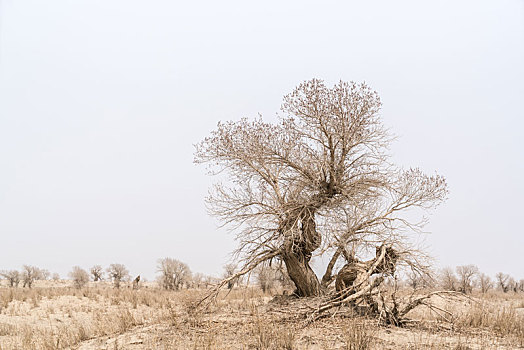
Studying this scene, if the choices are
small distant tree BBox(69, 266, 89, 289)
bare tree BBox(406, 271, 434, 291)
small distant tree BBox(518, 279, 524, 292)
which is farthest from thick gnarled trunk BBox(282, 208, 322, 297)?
small distant tree BBox(518, 279, 524, 292)

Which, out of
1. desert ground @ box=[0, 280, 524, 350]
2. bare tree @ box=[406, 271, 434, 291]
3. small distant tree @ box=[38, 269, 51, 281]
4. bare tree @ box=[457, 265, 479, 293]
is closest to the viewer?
desert ground @ box=[0, 280, 524, 350]

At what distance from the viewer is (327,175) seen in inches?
492

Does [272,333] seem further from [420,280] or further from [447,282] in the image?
[447,282]

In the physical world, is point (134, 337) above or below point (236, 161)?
below

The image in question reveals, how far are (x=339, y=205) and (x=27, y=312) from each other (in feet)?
45.0

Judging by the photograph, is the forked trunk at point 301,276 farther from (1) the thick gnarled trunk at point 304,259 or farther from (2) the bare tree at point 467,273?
(2) the bare tree at point 467,273

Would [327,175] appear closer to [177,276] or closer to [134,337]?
[134,337]

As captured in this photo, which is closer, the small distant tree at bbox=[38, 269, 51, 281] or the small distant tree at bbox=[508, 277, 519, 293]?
the small distant tree at bbox=[508, 277, 519, 293]

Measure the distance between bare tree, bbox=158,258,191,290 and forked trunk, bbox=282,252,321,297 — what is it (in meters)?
19.6

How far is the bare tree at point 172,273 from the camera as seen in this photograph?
3077 cm

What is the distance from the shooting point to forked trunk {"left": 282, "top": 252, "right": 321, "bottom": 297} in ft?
42.1

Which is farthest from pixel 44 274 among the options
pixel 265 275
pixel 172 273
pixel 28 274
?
pixel 265 275

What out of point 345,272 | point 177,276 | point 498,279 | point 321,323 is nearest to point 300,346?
point 321,323

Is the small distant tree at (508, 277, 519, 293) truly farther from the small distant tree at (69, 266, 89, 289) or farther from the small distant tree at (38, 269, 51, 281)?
the small distant tree at (38, 269, 51, 281)
